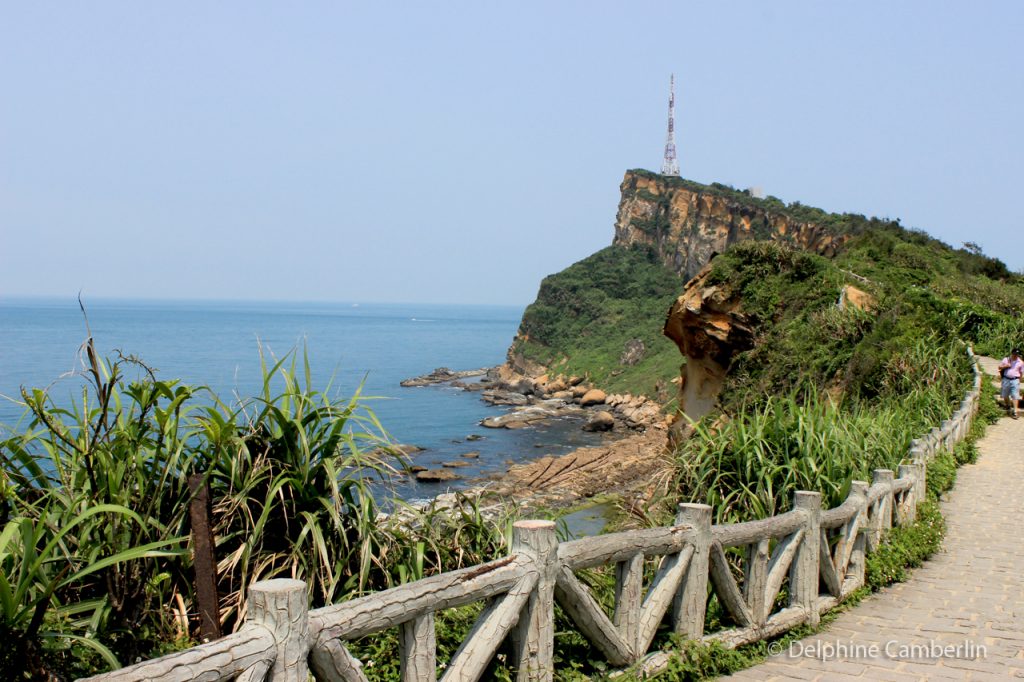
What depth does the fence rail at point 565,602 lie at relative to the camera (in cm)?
287

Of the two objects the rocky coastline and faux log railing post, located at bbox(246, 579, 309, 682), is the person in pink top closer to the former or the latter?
the rocky coastline

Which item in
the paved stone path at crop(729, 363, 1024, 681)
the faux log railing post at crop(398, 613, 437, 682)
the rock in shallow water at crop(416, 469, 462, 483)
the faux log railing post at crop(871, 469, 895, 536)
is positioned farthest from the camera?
the rock in shallow water at crop(416, 469, 462, 483)

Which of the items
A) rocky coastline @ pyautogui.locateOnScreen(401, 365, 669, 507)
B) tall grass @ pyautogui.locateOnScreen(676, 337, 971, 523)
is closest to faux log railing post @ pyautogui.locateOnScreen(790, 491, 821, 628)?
tall grass @ pyautogui.locateOnScreen(676, 337, 971, 523)

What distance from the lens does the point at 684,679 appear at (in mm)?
4719

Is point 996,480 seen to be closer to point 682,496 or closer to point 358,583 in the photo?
point 682,496

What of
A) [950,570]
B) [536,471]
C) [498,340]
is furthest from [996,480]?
[498,340]

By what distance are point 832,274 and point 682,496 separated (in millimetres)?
19617

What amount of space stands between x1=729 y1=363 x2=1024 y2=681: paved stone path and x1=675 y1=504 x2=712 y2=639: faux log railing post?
1.42 feet

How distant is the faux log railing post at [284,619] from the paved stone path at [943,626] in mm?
2952

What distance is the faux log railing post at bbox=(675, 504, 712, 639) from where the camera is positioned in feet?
15.8

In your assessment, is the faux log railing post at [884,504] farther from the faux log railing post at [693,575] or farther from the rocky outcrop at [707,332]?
the rocky outcrop at [707,332]

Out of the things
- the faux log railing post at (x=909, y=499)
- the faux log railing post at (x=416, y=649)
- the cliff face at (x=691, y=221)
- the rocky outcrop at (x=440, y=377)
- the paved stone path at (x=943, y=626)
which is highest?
the cliff face at (x=691, y=221)

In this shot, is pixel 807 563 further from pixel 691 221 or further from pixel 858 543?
pixel 691 221

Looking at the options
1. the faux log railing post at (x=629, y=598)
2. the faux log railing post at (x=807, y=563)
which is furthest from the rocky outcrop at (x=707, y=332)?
the faux log railing post at (x=629, y=598)
